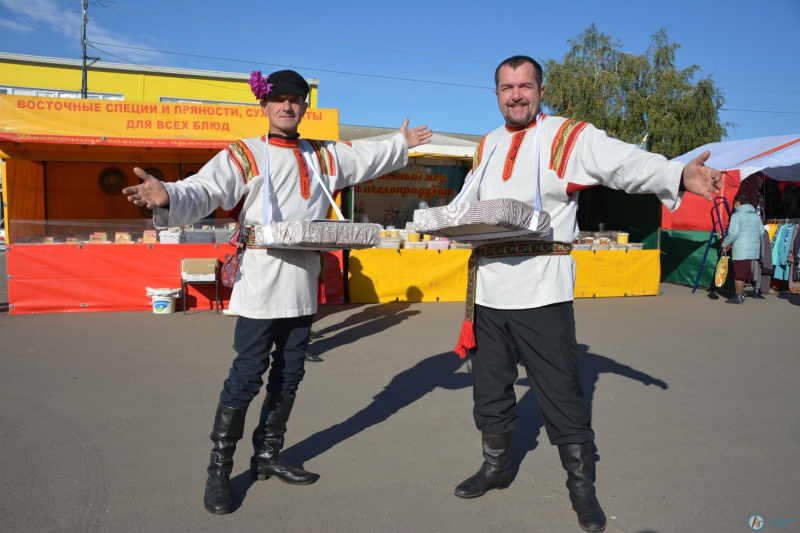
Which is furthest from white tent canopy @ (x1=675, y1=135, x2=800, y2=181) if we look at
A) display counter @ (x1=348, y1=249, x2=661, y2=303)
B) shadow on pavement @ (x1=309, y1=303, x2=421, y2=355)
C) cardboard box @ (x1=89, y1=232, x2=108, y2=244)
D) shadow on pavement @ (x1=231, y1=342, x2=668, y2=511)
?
cardboard box @ (x1=89, y1=232, x2=108, y2=244)

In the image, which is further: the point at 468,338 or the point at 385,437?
the point at 385,437

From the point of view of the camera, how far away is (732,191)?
1186 cm

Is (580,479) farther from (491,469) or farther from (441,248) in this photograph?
(441,248)

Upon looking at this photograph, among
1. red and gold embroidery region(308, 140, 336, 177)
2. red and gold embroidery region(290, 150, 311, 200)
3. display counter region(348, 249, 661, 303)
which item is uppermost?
red and gold embroidery region(308, 140, 336, 177)

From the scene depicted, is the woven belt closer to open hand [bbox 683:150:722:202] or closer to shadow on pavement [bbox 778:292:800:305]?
open hand [bbox 683:150:722:202]

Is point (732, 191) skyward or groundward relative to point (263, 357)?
skyward

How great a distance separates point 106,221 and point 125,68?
19.2 metres

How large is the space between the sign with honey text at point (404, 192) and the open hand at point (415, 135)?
8827mm

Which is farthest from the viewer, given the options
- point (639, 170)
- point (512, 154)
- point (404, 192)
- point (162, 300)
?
point (404, 192)

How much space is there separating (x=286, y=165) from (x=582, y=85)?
2754cm

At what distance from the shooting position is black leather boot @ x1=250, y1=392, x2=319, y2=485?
3.16m

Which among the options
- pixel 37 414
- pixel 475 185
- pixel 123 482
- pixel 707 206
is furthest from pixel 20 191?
pixel 707 206

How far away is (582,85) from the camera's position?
2800 centimetres

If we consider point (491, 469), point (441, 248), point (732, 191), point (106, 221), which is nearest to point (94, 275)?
point (106, 221)
